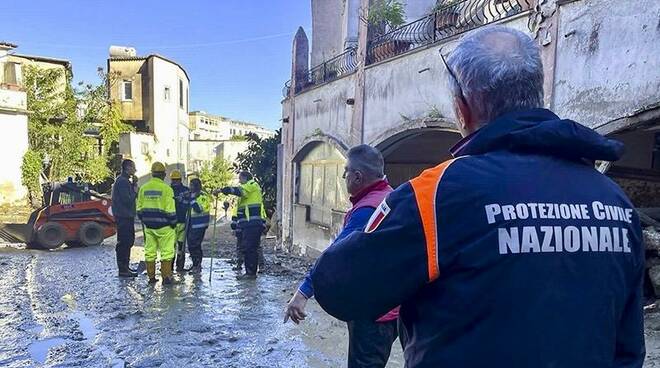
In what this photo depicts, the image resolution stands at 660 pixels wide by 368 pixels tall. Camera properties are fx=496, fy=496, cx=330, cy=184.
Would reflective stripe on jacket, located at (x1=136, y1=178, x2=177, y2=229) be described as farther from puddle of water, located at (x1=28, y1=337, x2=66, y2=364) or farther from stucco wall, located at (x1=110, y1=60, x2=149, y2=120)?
stucco wall, located at (x1=110, y1=60, x2=149, y2=120)

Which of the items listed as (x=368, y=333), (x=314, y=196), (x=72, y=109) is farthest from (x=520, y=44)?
(x=72, y=109)

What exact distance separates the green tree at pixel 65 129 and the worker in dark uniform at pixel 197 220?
41.8ft

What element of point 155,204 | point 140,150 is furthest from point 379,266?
point 140,150

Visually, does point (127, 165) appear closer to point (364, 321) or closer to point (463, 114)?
point (364, 321)

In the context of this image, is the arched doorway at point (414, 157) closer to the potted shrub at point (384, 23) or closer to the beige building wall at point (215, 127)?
the potted shrub at point (384, 23)

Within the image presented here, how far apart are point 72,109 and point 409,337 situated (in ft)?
75.2

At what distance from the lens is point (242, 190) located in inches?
309

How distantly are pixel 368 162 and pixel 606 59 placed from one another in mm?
3038

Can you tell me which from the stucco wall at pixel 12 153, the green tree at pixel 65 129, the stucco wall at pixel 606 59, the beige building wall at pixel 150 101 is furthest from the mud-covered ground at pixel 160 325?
the beige building wall at pixel 150 101

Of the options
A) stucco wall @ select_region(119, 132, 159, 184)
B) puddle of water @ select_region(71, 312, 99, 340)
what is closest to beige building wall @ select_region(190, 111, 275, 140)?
stucco wall @ select_region(119, 132, 159, 184)

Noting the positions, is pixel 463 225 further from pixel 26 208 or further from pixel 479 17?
pixel 26 208

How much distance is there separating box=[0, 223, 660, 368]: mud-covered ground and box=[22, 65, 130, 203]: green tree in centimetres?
1299

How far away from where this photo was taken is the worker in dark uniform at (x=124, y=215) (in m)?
8.02

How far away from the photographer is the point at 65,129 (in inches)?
804
